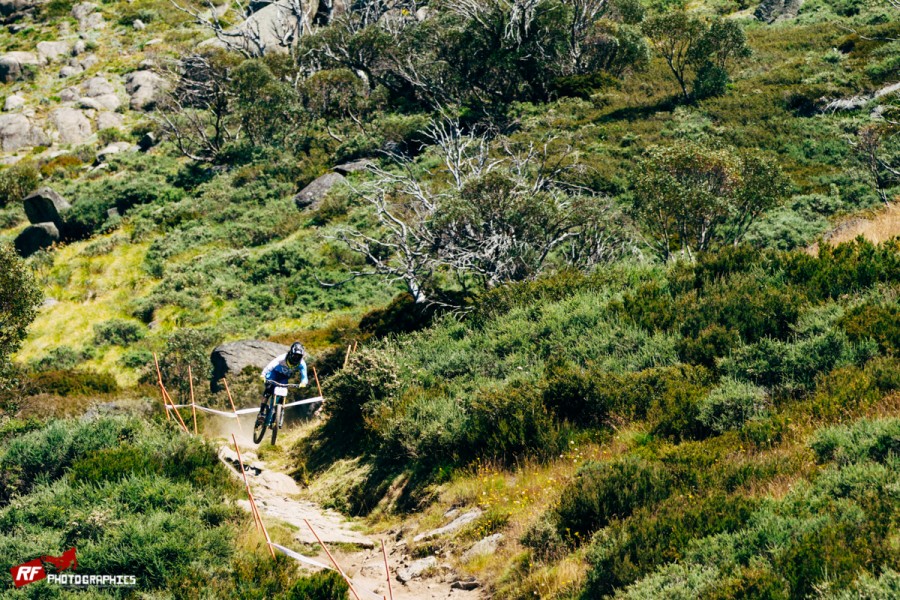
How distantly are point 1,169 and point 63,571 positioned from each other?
4967cm

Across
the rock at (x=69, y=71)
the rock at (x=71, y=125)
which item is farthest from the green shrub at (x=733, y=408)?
the rock at (x=69, y=71)

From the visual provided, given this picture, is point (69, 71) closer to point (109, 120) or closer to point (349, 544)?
point (109, 120)

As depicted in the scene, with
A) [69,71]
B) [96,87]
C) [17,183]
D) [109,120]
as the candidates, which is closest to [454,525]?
[17,183]

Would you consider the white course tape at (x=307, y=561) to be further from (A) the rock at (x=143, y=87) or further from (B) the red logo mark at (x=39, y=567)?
(A) the rock at (x=143, y=87)

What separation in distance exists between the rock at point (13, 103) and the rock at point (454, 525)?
199ft

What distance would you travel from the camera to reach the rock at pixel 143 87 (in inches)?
2222

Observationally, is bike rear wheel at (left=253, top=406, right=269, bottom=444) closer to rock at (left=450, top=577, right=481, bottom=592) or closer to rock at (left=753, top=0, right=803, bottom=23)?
→ rock at (left=450, top=577, right=481, bottom=592)

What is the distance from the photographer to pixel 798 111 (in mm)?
32250

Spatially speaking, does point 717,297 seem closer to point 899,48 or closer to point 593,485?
point 593,485

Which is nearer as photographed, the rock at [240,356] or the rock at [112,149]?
the rock at [240,356]

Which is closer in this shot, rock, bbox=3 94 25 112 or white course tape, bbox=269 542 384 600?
white course tape, bbox=269 542 384 600

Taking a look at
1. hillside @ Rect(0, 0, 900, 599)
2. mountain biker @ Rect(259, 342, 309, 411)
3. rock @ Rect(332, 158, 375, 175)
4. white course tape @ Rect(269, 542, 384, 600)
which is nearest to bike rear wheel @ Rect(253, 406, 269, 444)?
hillside @ Rect(0, 0, 900, 599)

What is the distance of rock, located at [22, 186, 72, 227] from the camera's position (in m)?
36.1

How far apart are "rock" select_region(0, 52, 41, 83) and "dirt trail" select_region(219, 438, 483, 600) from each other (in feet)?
203
